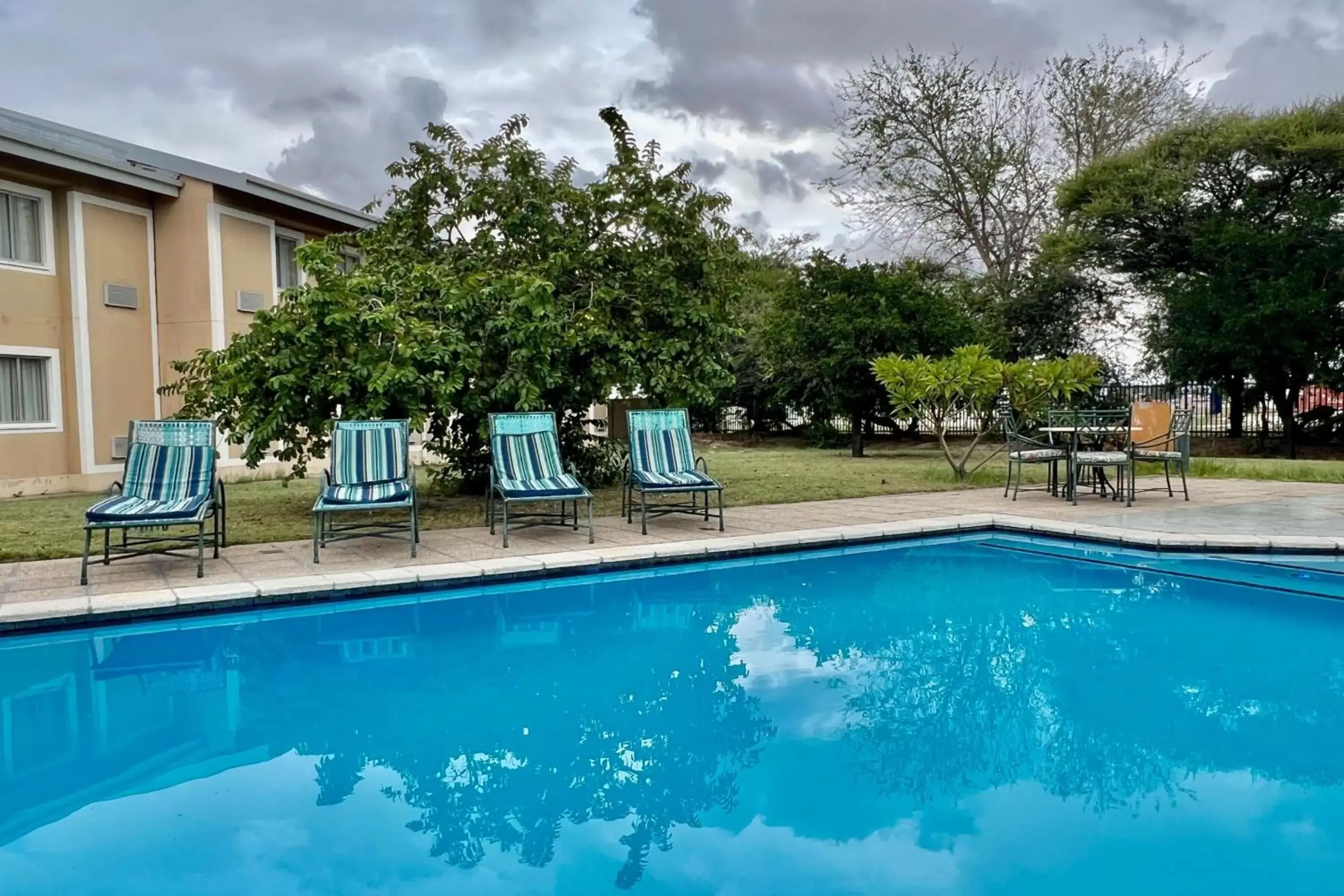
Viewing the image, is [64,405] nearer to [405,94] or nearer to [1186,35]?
[405,94]

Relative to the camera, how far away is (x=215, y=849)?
8.81 feet

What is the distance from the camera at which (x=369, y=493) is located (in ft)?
21.8

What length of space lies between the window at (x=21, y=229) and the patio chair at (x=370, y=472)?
22.2ft

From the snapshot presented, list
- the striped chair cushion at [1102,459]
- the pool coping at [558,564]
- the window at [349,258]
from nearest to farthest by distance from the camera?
the pool coping at [558,564], the striped chair cushion at [1102,459], the window at [349,258]

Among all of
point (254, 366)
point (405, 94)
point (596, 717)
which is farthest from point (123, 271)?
point (596, 717)

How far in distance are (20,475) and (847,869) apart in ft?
39.2

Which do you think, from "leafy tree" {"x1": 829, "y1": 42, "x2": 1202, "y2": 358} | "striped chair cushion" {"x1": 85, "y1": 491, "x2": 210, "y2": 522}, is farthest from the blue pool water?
"leafy tree" {"x1": 829, "y1": 42, "x2": 1202, "y2": 358}

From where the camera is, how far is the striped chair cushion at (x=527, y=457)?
24.7 ft

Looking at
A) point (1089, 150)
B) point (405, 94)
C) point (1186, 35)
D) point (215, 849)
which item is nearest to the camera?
point (215, 849)

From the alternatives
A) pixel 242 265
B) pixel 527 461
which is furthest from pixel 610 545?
pixel 242 265

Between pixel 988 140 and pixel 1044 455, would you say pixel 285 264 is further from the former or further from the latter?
pixel 988 140

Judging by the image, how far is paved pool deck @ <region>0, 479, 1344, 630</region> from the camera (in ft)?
17.3

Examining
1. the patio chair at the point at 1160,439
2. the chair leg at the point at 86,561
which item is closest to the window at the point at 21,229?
the chair leg at the point at 86,561

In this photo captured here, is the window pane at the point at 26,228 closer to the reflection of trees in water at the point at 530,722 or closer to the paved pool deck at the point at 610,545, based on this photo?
the paved pool deck at the point at 610,545
